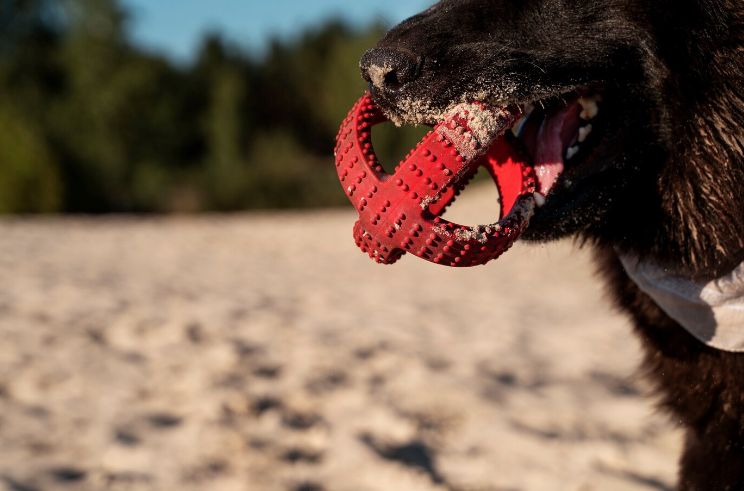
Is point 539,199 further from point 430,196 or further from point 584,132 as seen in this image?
point 430,196

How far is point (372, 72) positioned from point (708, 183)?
104 cm

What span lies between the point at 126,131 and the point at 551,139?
76.7ft

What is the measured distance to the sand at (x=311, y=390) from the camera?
2.78m

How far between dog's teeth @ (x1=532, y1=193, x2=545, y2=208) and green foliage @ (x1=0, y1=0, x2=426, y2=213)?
16516 mm

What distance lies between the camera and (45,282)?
5.49 m

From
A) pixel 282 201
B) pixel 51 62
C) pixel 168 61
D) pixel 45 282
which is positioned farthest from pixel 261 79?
pixel 45 282

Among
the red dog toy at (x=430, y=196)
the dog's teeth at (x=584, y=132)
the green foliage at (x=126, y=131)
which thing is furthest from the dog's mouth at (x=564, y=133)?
the green foliage at (x=126, y=131)

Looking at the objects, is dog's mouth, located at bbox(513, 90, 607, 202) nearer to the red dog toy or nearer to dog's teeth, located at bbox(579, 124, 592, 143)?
dog's teeth, located at bbox(579, 124, 592, 143)

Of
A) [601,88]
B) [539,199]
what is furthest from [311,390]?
[601,88]

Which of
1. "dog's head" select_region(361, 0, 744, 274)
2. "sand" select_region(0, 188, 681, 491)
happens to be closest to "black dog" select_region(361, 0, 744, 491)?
"dog's head" select_region(361, 0, 744, 274)

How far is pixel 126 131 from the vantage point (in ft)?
77.3

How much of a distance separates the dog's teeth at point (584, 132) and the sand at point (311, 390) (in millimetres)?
408

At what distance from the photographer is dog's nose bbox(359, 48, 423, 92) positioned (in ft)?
6.22

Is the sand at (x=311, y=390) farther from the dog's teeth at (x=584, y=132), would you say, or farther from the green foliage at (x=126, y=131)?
the green foliage at (x=126, y=131)
